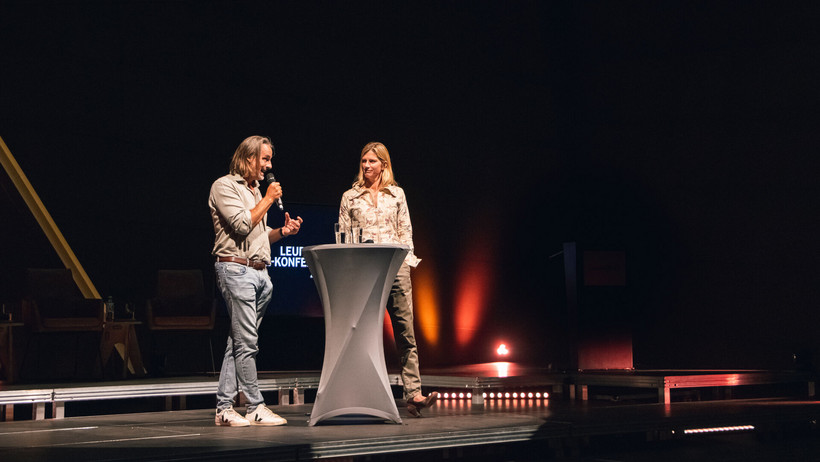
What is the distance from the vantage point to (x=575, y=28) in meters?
9.81

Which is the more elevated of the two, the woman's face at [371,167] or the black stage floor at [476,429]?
the woman's face at [371,167]

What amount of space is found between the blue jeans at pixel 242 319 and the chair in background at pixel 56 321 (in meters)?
2.59

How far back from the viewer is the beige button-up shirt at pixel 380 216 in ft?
14.6

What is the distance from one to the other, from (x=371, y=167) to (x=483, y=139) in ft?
17.0

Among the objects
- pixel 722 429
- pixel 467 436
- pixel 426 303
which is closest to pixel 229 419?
pixel 467 436

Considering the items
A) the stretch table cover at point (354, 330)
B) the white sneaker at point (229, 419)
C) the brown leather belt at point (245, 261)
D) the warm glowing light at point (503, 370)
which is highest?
the brown leather belt at point (245, 261)

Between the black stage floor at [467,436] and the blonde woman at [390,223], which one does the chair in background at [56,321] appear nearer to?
the black stage floor at [467,436]

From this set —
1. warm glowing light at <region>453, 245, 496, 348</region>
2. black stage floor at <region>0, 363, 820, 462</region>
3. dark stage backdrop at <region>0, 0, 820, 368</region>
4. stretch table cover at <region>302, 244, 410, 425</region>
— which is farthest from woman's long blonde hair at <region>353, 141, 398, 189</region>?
warm glowing light at <region>453, 245, 496, 348</region>

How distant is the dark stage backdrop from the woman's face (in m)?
2.80

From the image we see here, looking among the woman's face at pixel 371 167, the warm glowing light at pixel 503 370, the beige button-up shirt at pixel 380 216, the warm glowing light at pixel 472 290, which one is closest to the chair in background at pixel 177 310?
the warm glowing light at pixel 503 370

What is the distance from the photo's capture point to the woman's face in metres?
4.46

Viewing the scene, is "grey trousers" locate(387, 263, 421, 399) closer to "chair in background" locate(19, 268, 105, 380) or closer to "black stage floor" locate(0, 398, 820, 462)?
"black stage floor" locate(0, 398, 820, 462)

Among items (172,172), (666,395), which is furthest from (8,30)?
(666,395)

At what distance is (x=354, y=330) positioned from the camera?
4.05 meters
